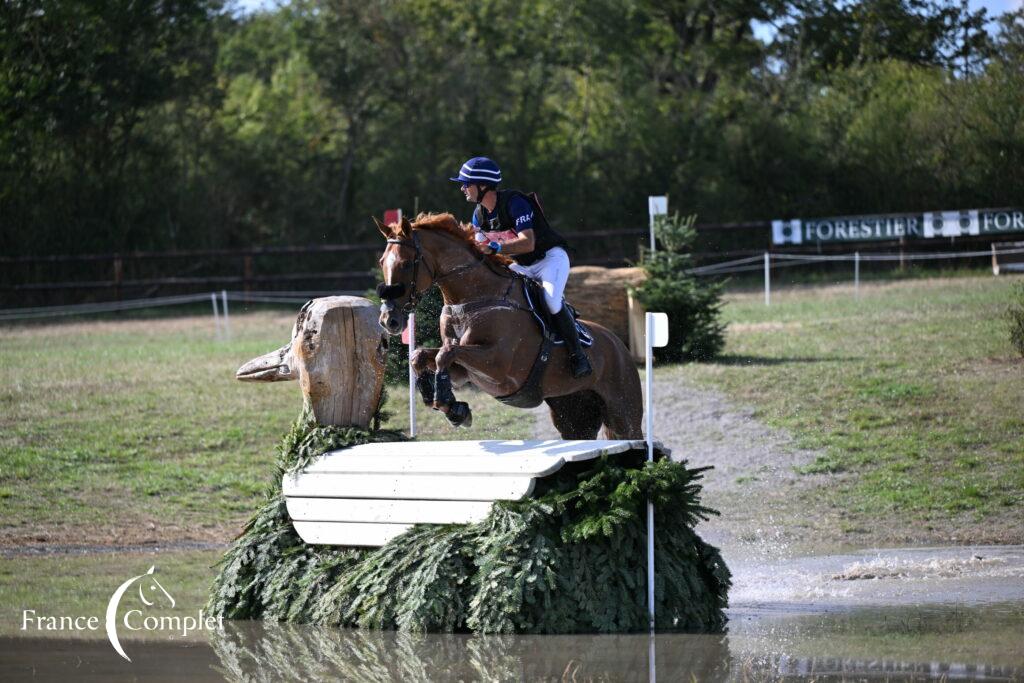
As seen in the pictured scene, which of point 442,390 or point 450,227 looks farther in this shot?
point 450,227

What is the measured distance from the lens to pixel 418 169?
2947 cm

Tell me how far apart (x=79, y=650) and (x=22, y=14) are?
2221 cm

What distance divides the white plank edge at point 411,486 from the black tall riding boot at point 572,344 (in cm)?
133

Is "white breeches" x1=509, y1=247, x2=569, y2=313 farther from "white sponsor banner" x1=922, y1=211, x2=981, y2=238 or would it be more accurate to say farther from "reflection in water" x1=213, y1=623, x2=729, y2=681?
"white sponsor banner" x1=922, y1=211, x2=981, y2=238

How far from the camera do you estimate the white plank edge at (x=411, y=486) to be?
269 inches

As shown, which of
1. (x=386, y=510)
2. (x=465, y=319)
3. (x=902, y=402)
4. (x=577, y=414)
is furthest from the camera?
(x=902, y=402)

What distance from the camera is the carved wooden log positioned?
25.9 ft

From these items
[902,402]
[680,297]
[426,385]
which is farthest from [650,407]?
[680,297]

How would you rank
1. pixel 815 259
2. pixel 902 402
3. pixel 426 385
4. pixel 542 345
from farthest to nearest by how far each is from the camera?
1. pixel 815 259
2. pixel 902 402
3. pixel 542 345
4. pixel 426 385

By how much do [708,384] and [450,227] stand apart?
6.60 metres

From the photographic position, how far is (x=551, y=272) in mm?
8102

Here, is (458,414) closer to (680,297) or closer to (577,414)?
(577,414)

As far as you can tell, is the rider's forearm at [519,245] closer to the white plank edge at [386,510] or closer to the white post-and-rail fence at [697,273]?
the white plank edge at [386,510]

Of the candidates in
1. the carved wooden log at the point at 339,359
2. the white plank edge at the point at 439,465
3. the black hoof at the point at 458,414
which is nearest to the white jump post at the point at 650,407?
the white plank edge at the point at 439,465
